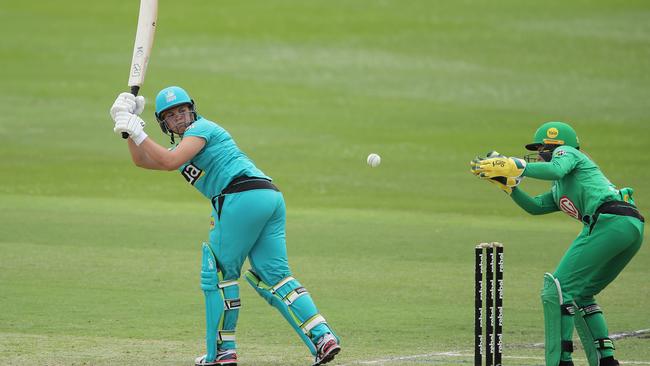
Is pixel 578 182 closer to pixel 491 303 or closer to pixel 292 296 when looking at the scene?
pixel 491 303

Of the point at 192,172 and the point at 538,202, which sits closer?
the point at 192,172

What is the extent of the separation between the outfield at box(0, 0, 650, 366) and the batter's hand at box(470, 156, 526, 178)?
1.57 metres

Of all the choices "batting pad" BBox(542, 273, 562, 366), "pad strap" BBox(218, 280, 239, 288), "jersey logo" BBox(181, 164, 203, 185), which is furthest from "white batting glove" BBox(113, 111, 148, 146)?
"batting pad" BBox(542, 273, 562, 366)

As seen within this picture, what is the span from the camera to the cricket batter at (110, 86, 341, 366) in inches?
337

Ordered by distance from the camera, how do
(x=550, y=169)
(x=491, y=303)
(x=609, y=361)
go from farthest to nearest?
(x=609, y=361)
(x=550, y=169)
(x=491, y=303)

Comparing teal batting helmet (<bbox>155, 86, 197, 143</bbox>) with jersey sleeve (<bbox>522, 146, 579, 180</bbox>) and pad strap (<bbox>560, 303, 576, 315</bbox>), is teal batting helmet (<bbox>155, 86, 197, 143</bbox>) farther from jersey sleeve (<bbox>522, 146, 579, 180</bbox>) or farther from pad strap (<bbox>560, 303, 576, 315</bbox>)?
pad strap (<bbox>560, 303, 576, 315</bbox>)

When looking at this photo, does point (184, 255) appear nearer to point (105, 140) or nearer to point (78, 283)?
point (78, 283)

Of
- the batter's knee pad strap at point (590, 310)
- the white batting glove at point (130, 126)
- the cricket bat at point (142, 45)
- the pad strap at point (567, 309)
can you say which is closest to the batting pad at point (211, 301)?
the white batting glove at point (130, 126)

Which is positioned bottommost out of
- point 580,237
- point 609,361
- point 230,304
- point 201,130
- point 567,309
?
point 609,361

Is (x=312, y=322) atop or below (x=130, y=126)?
below

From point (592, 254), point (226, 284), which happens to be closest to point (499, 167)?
point (592, 254)

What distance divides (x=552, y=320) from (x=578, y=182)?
3.38ft

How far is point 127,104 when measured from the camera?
28.6ft

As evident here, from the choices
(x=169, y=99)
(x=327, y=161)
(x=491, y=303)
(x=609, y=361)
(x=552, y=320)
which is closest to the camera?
(x=491, y=303)
